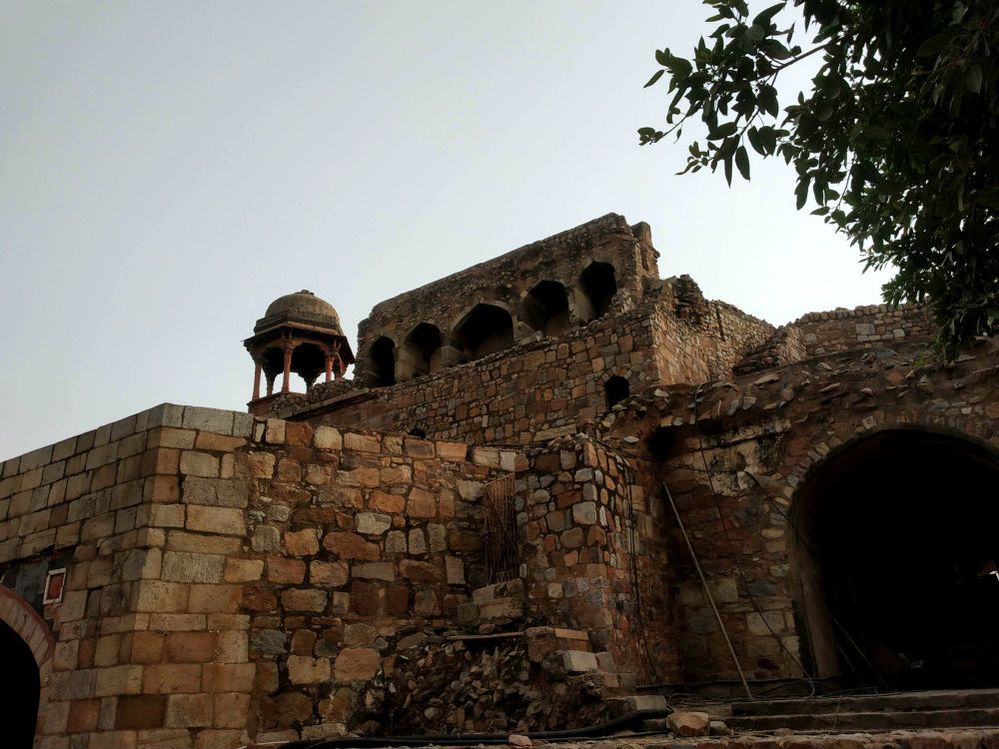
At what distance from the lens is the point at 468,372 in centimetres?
1702

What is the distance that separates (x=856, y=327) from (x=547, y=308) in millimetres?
7809

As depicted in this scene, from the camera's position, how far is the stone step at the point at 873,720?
528 centimetres

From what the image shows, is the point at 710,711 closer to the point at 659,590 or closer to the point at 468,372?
the point at 659,590

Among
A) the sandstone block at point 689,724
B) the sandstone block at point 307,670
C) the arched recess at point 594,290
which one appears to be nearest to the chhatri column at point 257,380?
the arched recess at point 594,290

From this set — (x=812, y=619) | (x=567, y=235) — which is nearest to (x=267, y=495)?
(x=812, y=619)

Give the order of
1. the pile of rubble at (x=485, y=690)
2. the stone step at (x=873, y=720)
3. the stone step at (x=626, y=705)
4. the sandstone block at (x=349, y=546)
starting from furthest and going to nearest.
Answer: the sandstone block at (x=349, y=546) → the pile of rubble at (x=485, y=690) → the stone step at (x=626, y=705) → the stone step at (x=873, y=720)

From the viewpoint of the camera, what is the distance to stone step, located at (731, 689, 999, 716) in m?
5.95

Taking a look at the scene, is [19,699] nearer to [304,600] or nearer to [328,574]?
[304,600]

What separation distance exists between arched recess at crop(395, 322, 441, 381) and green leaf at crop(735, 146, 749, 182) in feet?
55.9

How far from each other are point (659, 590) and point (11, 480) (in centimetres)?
691

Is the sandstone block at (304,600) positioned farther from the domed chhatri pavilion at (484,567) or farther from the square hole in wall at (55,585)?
the square hole in wall at (55,585)

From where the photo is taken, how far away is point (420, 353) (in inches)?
877

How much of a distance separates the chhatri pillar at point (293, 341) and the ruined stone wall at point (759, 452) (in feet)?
57.6

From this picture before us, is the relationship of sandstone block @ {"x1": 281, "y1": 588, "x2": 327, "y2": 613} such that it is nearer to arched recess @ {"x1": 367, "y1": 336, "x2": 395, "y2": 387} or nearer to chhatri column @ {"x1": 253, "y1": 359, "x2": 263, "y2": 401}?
arched recess @ {"x1": 367, "y1": 336, "x2": 395, "y2": 387}
